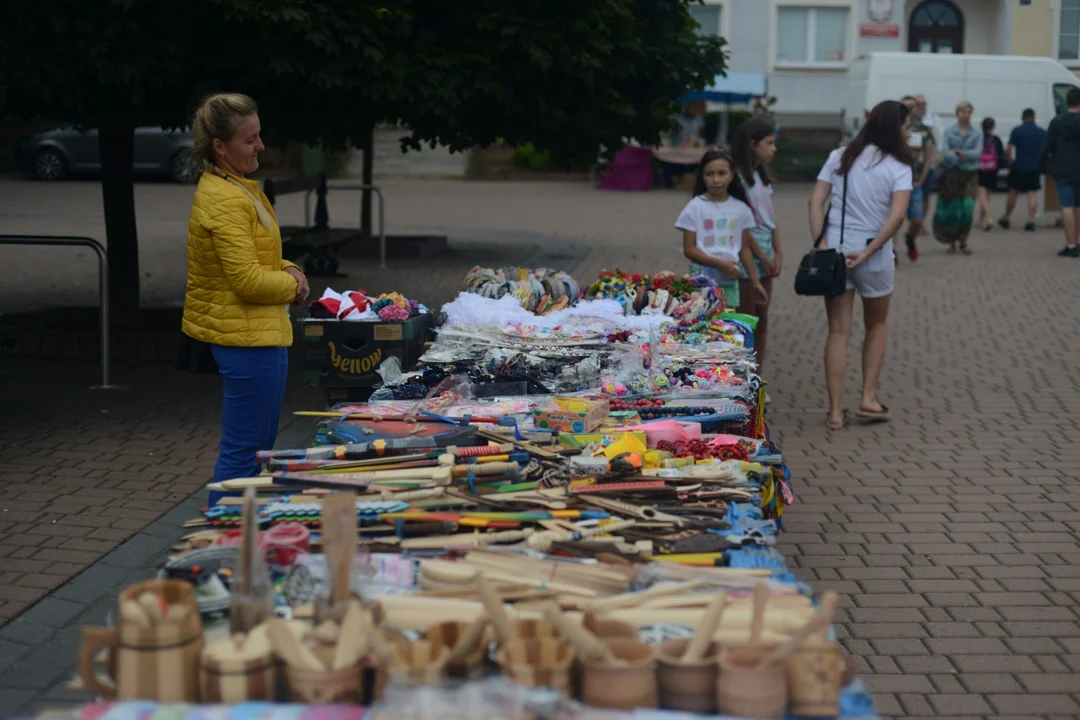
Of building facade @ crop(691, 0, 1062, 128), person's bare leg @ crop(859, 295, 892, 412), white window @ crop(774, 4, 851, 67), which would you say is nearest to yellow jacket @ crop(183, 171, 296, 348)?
person's bare leg @ crop(859, 295, 892, 412)

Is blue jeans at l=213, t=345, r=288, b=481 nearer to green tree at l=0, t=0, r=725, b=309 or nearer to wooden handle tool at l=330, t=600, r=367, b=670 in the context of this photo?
wooden handle tool at l=330, t=600, r=367, b=670

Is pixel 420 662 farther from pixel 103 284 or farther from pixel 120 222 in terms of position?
pixel 120 222

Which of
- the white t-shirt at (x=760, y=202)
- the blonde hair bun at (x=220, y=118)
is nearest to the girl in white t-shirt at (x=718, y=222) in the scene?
the white t-shirt at (x=760, y=202)

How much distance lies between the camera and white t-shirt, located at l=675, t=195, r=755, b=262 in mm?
8555

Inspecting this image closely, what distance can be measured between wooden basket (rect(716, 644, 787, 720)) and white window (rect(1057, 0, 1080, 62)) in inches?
1427

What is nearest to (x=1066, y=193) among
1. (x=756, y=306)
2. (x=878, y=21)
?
(x=756, y=306)

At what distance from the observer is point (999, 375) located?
1050 cm

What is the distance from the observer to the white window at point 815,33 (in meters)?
36.5

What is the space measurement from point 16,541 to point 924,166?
13.9 meters

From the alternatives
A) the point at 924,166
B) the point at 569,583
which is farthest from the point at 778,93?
the point at 569,583

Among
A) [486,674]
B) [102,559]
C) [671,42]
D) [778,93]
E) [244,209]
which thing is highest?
[778,93]

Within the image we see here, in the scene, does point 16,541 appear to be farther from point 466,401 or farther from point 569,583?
point 569,583

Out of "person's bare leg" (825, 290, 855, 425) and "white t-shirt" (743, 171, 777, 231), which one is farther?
"white t-shirt" (743, 171, 777, 231)

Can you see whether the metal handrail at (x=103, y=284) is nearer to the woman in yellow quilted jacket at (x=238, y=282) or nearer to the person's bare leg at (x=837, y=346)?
the woman in yellow quilted jacket at (x=238, y=282)
